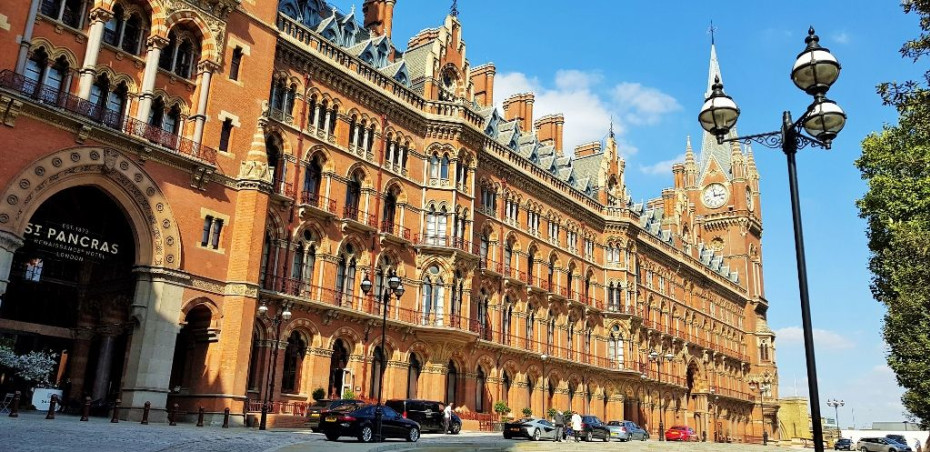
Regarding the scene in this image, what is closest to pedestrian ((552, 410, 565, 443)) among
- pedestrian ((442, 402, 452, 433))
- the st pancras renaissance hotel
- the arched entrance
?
pedestrian ((442, 402, 452, 433))

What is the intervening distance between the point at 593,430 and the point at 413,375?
391 inches

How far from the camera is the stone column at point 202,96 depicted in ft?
96.7

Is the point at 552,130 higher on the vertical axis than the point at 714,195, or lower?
lower

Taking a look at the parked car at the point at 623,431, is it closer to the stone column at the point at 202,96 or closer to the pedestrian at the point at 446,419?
the pedestrian at the point at 446,419

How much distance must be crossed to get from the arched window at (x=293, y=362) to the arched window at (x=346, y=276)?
2935 millimetres

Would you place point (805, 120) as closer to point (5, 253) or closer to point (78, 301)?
point (5, 253)

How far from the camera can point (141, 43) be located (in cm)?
2880

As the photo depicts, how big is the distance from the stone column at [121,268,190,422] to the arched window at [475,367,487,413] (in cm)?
2006

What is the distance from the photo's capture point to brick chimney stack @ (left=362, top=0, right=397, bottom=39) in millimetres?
45119

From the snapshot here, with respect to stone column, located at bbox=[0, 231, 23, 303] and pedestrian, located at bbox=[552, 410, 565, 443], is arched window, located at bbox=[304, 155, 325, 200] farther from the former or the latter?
pedestrian, located at bbox=[552, 410, 565, 443]

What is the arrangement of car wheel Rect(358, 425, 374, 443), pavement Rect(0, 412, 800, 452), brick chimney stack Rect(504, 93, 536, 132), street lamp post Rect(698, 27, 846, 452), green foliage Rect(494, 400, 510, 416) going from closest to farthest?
1. street lamp post Rect(698, 27, 846, 452)
2. pavement Rect(0, 412, 800, 452)
3. car wheel Rect(358, 425, 374, 443)
4. green foliage Rect(494, 400, 510, 416)
5. brick chimney stack Rect(504, 93, 536, 132)

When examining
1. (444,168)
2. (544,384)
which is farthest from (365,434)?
(544,384)

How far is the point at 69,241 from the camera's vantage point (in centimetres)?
2633

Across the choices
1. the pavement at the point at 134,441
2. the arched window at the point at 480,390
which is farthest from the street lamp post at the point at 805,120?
the arched window at the point at 480,390
